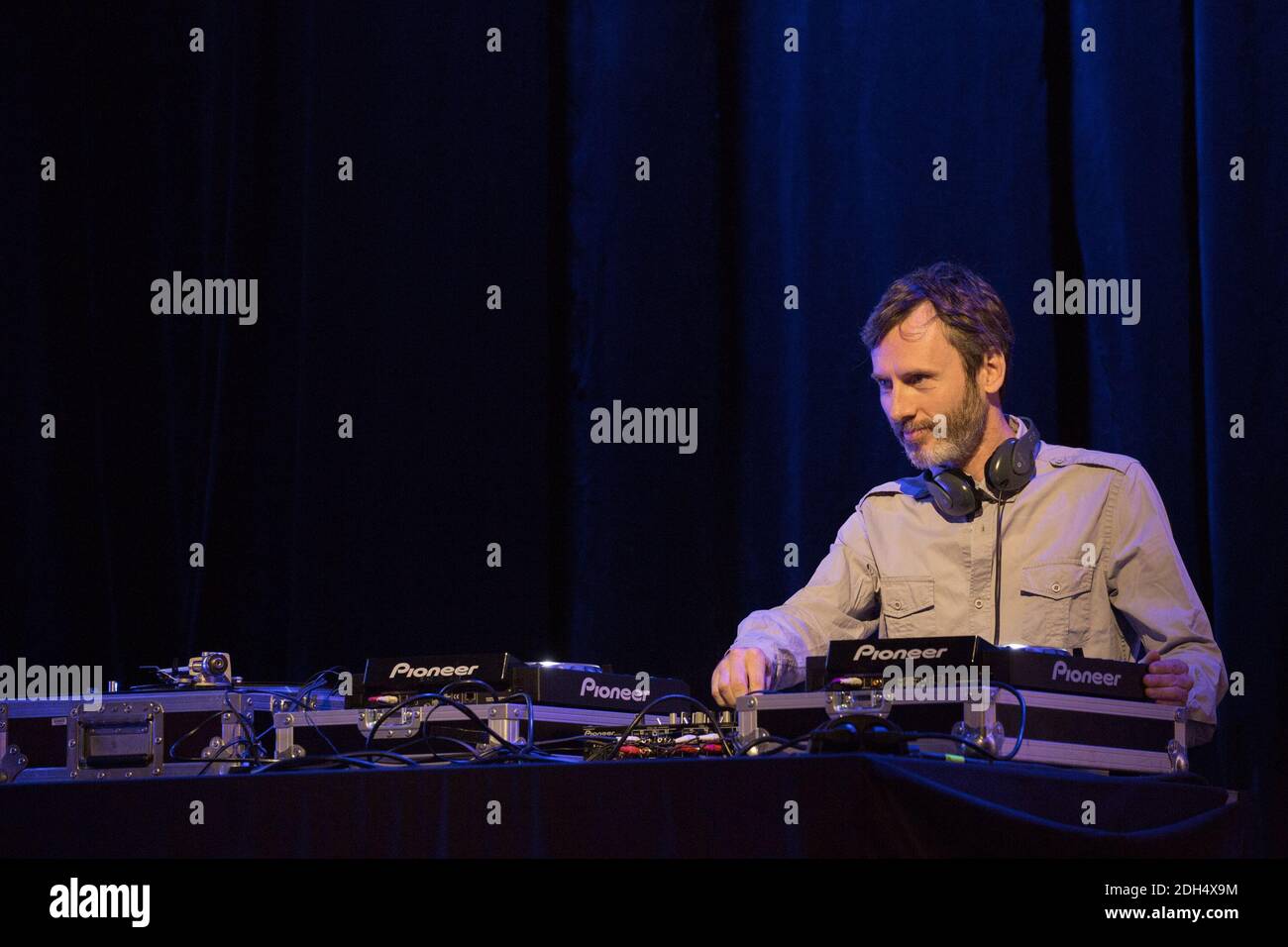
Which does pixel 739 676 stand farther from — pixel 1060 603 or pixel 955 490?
pixel 1060 603

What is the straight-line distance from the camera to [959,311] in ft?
10.1

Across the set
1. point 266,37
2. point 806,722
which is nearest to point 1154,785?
point 806,722

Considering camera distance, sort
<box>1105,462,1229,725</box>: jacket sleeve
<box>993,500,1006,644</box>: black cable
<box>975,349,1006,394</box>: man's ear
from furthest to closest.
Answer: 1. <box>975,349,1006,394</box>: man's ear
2. <box>993,500,1006,644</box>: black cable
3. <box>1105,462,1229,725</box>: jacket sleeve

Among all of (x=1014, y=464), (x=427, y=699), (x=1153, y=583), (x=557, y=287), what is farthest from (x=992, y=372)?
(x=427, y=699)

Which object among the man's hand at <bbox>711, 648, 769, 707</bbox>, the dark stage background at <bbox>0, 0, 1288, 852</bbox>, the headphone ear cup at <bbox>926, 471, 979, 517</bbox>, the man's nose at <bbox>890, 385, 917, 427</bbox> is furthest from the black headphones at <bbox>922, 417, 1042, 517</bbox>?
the man's hand at <bbox>711, 648, 769, 707</bbox>

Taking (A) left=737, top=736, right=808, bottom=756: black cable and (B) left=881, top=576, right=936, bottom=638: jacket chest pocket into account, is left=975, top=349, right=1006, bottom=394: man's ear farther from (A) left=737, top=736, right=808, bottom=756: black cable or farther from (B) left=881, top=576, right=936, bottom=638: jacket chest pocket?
(A) left=737, top=736, right=808, bottom=756: black cable

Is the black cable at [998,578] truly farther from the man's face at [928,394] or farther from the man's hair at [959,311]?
the man's hair at [959,311]

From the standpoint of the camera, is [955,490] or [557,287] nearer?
[955,490]

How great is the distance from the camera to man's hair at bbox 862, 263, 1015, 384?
3.08 m

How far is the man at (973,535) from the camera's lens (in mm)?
2926

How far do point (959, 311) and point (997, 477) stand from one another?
1.24 ft

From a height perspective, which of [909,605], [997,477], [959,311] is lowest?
[909,605]

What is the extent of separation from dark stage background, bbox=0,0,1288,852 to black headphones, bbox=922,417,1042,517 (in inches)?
19.5

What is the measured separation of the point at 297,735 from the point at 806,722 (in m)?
0.82
